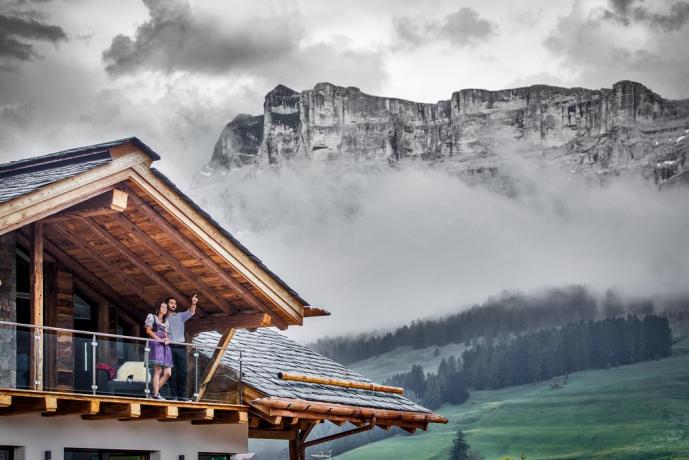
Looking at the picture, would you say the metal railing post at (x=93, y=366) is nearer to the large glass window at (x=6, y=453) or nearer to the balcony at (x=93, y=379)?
the balcony at (x=93, y=379)

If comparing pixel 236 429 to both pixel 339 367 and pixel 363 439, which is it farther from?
pixel 363 439

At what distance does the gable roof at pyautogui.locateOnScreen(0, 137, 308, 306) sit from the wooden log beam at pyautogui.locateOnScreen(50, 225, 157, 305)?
1.00m

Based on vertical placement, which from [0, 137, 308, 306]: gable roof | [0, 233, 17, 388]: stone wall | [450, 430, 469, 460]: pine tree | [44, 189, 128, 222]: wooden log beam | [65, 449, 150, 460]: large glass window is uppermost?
[0, 137, 308, 306]: gable roof

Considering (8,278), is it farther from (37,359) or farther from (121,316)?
(121,316)

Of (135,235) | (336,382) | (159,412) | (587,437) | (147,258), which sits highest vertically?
(135,235)

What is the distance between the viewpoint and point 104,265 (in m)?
18.7

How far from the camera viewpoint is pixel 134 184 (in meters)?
16.8

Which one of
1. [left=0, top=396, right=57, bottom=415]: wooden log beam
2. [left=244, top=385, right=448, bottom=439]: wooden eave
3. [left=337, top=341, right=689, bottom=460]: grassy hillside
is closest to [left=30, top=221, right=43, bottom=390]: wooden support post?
[left=0, top=396, right=57, bottom=415]: wooden log beam

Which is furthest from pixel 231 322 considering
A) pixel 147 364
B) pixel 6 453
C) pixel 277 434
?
pixel 6 453

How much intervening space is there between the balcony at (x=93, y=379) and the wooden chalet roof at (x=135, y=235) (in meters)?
1.20

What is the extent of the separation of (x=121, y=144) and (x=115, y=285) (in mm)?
3399

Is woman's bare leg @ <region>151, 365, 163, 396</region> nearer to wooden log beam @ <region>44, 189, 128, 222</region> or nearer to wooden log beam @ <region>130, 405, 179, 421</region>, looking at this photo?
wooden log beam @ <region>130, 405, 179, 421</region>

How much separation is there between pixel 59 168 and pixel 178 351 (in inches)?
126

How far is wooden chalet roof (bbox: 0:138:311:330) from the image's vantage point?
52.2 feet
